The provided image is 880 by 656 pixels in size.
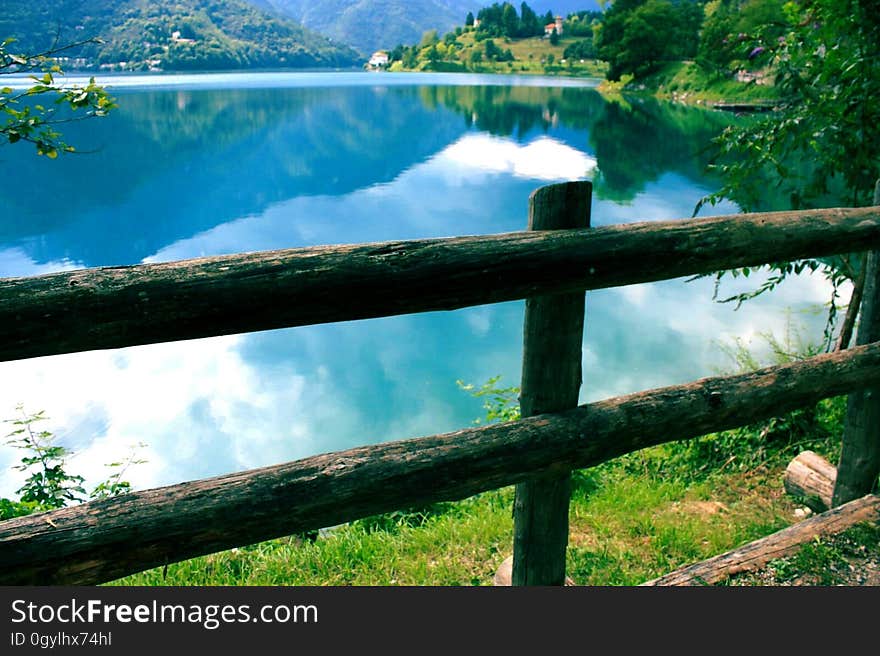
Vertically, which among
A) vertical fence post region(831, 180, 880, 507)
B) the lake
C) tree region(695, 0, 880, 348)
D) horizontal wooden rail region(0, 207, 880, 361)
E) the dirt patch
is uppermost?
tree region(695, 0, 880, 348)

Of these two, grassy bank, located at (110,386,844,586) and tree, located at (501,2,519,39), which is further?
tree, located at (501,2,519,39)

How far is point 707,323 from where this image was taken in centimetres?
1012

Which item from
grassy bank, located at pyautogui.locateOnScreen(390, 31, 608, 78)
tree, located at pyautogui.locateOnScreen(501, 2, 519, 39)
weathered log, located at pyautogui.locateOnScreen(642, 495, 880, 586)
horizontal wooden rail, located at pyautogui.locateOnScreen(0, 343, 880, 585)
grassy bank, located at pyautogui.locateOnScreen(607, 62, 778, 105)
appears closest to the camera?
horizontal wooden rail, located at pyautogui.locateOnScreen(0, 343, 880, 585)

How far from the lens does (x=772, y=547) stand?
9.28 ft

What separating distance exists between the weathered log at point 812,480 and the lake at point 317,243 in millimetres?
2814

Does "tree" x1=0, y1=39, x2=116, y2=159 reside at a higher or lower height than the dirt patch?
higher

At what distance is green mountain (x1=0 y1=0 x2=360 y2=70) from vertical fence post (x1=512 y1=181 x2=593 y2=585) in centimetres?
200

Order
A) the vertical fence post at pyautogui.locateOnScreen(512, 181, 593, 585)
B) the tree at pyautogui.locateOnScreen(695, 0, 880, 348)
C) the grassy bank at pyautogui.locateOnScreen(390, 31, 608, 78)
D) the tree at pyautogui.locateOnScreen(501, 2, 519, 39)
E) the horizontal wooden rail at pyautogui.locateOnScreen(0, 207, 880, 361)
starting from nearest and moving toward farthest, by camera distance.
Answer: the horizontal wooden rail at pyautogui.locateOnScreen(0, 207, 880, 361)
the vertical fence post at pyautogui.locateOnScreen(512, 181, 593, 585)
the tree at pyautogui.locateOnScreen(695, 0, 880, 348)
the grassy bank at pyautogui.locateOnScreen(390, 31, 608, 78)
the tree at pyautogui.locateOnScreen(501, 2, 519, 39)

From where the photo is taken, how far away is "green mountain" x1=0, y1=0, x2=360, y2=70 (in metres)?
12.0

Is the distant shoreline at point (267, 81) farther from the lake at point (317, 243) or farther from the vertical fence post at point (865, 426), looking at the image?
the vertical fence post at point (865, 426)

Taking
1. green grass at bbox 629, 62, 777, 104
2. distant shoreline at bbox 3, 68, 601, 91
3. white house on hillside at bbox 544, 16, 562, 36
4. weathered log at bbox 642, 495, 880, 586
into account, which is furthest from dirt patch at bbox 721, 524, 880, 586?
white house on hillside at bbox 544, 16, 562, 36

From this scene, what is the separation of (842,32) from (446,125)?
3058 cm

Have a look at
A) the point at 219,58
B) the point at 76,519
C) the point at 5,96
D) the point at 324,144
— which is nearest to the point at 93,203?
the point at 324,144

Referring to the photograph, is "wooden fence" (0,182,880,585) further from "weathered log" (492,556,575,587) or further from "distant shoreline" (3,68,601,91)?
"distant shoreline" (3,68,601,91)
